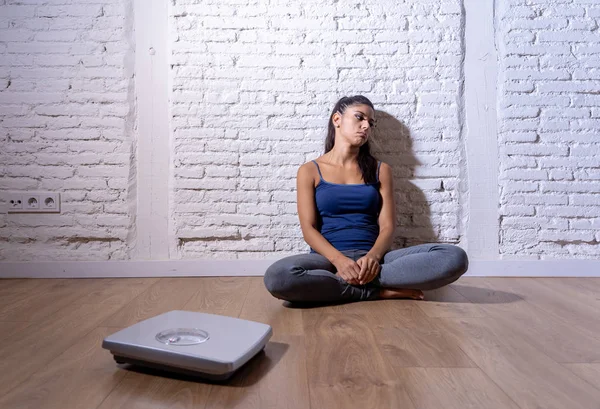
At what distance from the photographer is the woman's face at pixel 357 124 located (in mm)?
2348

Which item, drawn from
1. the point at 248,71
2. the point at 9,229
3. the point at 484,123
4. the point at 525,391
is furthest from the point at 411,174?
the point at 9,229

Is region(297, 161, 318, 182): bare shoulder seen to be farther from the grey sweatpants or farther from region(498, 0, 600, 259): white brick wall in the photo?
region(498, 0, 600, 259): white brick wall

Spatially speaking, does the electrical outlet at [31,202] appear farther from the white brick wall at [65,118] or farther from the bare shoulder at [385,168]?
the bare shoulder at [385,168]

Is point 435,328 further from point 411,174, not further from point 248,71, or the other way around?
point 248,71

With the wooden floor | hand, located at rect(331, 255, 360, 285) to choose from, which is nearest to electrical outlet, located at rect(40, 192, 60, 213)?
the wooden floor

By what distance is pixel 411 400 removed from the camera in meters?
0.97

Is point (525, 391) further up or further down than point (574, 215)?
further down

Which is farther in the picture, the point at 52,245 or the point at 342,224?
the point at 52,245

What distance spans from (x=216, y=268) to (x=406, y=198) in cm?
110

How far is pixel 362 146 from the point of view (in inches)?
98.2

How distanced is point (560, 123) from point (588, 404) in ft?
6.56

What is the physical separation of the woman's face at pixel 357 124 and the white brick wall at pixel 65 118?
3.86ft

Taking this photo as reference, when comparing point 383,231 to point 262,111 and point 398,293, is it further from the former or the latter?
point 262,111

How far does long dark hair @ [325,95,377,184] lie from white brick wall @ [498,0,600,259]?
2.45ft
